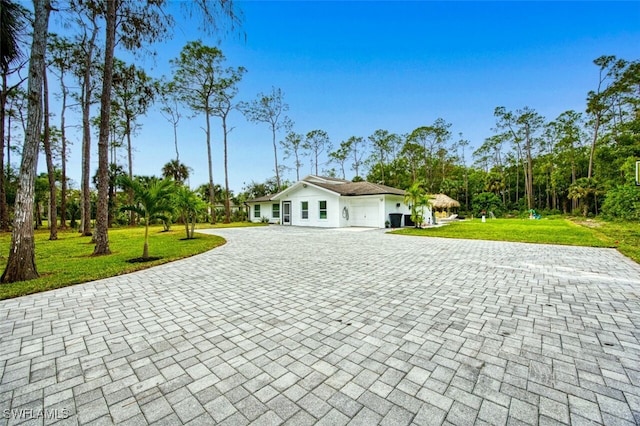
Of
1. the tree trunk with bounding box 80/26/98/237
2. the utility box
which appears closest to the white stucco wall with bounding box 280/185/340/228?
the utility box

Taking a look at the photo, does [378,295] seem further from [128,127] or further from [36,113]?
[128,127]

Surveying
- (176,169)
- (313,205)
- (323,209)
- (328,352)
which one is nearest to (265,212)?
(313,205)

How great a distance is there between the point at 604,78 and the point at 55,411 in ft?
137

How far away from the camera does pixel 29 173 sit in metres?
5.20

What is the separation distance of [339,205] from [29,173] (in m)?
14.9

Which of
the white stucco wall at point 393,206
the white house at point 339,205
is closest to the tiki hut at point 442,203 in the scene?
the white stucco wall at point 393,206

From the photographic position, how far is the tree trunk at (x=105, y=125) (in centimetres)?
780

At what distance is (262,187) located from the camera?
3797 centimetres

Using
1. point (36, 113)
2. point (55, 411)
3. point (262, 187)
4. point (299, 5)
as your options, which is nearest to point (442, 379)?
point (55, 411)

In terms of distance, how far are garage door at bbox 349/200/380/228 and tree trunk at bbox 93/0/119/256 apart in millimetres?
14245

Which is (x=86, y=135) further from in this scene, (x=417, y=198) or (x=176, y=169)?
(x=417, y=198)

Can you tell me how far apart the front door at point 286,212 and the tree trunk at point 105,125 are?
13.7 metres

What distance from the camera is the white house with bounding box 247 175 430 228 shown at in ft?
59.5

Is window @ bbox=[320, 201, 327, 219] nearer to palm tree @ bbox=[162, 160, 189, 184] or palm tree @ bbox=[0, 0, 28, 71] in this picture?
palm tree @ bbox=[0, 0, 28, 71]
